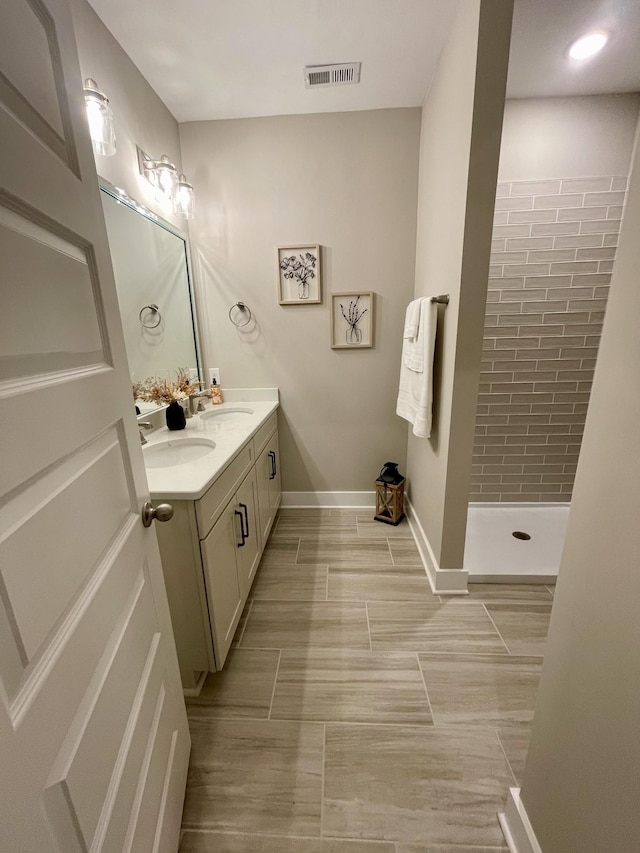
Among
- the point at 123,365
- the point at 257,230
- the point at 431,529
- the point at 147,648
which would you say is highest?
the point at 257,230

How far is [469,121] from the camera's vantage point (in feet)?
4.33

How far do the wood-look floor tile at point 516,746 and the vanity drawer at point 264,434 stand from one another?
1.54 metres

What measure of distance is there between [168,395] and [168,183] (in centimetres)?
119

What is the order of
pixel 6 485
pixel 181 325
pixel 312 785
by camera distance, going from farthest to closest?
pixel 181 325, pixel 312 785, pixel 6 485

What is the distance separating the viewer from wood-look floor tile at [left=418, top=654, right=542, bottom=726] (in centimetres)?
125

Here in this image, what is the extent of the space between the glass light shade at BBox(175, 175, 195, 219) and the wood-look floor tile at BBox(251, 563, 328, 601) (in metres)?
2.21

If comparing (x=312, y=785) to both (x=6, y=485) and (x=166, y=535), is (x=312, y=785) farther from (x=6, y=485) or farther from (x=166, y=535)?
(x=6, y=485)

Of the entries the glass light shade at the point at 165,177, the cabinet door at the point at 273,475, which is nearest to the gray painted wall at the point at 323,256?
the cabinet door at the point at 273,475

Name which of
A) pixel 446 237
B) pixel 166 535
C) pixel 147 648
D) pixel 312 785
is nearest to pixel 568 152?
pixel 446 237

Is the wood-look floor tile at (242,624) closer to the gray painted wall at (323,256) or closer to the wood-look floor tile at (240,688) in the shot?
the wood-look floor tile at (240,688)

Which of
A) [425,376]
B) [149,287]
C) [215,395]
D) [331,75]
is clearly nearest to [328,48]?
[331,75]

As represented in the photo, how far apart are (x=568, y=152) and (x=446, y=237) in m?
1.28

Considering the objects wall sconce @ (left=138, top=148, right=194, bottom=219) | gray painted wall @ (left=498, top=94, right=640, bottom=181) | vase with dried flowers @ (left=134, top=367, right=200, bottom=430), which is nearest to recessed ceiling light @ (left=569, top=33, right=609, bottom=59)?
gray painted wall @ (left=498, top=94, right=640, bottom=181)

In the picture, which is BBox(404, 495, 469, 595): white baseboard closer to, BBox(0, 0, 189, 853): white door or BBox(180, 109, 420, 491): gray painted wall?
BBox(180, 109, 420, 491): gray painted wall
